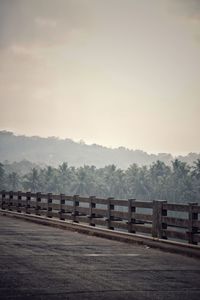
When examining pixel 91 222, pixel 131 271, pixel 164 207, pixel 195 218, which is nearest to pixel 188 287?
pixel 131 271

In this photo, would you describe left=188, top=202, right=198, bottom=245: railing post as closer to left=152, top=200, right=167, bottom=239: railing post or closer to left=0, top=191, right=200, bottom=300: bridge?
left=0, top=191, right=200, bottom=300: bridge

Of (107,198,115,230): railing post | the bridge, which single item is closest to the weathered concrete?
the bridge

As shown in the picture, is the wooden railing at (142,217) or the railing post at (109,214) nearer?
the wooden railing at (142,217)

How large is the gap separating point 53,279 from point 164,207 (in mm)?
6604

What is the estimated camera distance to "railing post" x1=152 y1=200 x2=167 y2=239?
1381 cm

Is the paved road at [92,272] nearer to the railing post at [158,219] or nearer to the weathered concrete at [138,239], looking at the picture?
the weathered concrete at [138,239]

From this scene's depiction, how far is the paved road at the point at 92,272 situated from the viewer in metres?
6.83

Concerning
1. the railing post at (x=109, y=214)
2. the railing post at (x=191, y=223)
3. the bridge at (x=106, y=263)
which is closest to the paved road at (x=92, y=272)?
the bridge at (x=106, y=263)

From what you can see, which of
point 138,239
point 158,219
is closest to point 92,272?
point 138,239

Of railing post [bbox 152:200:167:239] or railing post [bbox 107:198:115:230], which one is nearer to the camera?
railing post [bbox 152:200:167:239]

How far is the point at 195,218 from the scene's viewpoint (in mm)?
12586

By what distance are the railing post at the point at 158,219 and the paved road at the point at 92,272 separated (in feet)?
3.56

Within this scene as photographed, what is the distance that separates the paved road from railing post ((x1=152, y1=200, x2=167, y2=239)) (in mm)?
1085

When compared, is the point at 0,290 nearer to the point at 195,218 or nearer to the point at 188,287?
the point at 188,287
